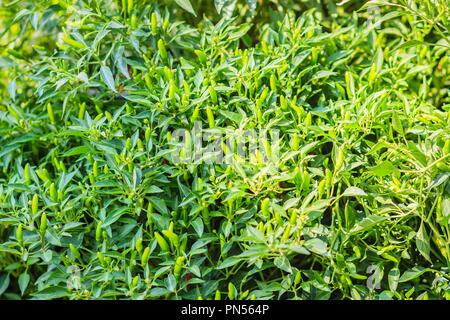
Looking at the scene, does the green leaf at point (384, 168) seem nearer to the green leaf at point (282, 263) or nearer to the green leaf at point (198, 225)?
the green leaf at point (282, 263)

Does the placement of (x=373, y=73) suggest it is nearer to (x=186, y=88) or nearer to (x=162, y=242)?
(x=186, y=88)

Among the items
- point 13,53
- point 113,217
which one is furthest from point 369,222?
point 13,53

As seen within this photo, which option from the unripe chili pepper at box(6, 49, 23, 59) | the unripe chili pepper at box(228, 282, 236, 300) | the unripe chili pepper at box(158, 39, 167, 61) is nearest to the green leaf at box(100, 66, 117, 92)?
the unripe chili pepper at box(158, 39, 167, 61)

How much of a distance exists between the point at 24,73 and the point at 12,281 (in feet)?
2.23

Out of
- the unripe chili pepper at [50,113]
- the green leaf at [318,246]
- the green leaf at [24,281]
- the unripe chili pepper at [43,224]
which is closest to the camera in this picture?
the green leaf at [318,246]

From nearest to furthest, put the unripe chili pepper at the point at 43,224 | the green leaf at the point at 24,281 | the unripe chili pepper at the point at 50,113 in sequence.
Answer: the unripe chili pepper at the point at 43,224 < the green leaf at the point at 24,281 < the unripe chili pepper at the point at 50,113

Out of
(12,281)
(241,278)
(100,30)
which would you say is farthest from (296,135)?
(12,281)

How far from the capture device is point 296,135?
3.48ft

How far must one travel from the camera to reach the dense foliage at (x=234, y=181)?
1.03 meters

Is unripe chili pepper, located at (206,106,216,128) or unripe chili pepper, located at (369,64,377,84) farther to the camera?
unripe chili pepper, located at (369,64,377,84)

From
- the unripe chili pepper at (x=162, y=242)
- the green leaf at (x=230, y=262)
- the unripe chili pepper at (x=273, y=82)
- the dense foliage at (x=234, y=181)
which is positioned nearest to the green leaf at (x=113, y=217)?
the dense foliage at (x=234, y=181)

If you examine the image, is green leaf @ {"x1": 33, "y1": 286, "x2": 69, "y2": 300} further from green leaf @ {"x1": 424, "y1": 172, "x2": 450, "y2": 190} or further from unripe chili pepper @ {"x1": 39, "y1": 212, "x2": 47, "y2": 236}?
green leaf @ {"x1": 424, "y1": 172, "x2": 450, "y2": 190}

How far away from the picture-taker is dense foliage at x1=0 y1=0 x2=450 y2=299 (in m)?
1.03
